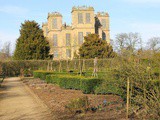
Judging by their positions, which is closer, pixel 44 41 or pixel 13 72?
pixel 13 72

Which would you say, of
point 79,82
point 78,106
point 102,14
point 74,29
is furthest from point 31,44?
point 78,106

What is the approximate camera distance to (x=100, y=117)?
8.20 m

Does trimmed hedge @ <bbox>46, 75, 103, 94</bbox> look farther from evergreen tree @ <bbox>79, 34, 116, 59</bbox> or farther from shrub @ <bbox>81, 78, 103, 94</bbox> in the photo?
evergreen tree @ <bbox>79, 34, 116, 59</bbox>

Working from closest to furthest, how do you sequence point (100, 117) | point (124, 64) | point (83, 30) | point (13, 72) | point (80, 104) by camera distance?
point (100, 117)
point (80, 104)
point (124, 64)
point (13, 72)
point (83, 30)

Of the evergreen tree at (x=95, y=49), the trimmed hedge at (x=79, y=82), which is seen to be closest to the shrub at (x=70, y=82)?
the trimmed hedge at (x=79, y=82)

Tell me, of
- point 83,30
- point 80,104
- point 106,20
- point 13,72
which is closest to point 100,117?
point 80,104

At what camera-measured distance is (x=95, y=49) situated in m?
43.5

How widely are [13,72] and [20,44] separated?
7.04 m

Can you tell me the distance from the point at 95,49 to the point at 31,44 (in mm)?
9408

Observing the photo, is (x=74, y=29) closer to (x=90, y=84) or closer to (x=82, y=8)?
(x=82, y=8)

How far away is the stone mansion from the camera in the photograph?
55284mm

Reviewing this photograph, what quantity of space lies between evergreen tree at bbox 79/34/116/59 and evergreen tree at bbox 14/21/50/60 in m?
5.87

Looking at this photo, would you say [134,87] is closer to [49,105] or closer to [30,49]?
[49,105]

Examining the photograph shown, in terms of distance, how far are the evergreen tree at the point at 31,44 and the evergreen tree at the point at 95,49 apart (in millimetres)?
5869
